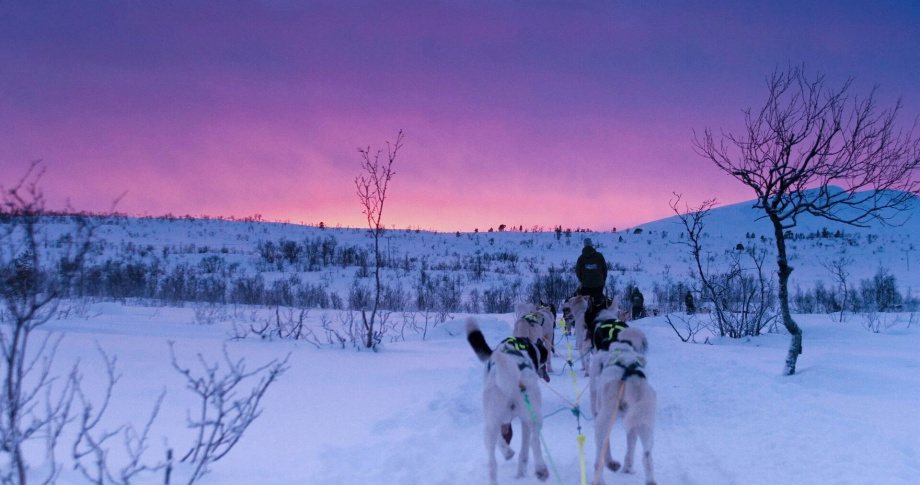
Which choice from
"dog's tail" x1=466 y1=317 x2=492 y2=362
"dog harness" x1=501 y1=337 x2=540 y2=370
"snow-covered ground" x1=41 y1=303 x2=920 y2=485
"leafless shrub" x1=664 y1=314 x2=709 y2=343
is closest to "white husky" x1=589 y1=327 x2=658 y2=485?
"snow-covered ground" x1=41 y1=303 x2=920 y2=485

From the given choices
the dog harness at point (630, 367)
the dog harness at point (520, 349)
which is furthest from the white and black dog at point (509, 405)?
the dog harness at point (630, 367)

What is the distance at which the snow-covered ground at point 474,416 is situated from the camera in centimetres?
405

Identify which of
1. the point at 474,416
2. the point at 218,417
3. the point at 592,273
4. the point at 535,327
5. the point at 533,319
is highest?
the point at 592,273

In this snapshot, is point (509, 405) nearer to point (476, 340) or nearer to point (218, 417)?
point (476, 340)

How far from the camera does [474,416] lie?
5.71 metres

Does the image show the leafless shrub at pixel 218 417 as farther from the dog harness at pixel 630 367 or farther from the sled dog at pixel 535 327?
the sled dog at pixel 535 327

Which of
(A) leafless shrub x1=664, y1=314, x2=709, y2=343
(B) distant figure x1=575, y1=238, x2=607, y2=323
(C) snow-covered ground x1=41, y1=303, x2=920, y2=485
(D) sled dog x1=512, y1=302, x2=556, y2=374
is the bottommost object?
(C) snow-covered ground x1=41, y1=303, x2=920, y2=485

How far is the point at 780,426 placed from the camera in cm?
511

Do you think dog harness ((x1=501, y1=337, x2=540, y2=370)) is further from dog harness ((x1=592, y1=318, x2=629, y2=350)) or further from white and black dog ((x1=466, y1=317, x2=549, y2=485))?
dog harness ((x1=592, y1=318, x2=629, y2=350))

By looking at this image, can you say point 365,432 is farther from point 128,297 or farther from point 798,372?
point 128,297

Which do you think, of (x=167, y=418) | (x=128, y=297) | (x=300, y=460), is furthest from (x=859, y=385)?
(x=128, y=297)

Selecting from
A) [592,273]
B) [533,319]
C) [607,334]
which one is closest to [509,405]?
[607,334]

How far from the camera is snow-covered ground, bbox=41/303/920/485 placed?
4.05 meters

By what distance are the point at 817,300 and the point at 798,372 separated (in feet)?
53.4
